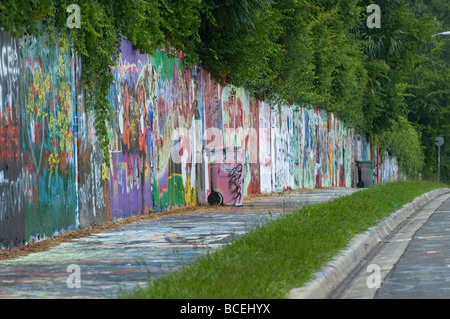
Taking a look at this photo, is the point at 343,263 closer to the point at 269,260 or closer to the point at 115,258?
the point at 269,260

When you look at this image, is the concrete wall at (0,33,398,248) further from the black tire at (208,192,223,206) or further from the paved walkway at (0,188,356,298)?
Result: the paved walkway at (0,188,356,298)

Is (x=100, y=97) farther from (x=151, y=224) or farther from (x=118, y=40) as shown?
(x=151, y=224)

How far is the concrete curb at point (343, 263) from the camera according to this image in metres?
6.93

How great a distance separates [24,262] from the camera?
8.99 metres

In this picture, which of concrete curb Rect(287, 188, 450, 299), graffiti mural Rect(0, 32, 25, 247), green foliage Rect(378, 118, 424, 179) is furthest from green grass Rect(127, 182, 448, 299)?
green foliage Rect(378, 118, 424, 179)

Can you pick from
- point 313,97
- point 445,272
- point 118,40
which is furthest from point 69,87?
point 313,97

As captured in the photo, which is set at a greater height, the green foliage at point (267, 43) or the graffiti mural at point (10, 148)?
the green foliage at point (267, 43)

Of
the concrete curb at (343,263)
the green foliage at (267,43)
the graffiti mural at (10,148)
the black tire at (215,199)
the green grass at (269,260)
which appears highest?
the green foliage at (267,43)

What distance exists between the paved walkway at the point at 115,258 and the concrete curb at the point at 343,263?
1293 millimetres

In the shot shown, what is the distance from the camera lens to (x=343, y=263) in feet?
29.1

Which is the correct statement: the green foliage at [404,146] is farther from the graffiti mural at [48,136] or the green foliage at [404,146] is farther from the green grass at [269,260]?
the graffiti mural at [48,136]

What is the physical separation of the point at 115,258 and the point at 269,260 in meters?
2.15

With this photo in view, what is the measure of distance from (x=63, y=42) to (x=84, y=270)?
4185 mm

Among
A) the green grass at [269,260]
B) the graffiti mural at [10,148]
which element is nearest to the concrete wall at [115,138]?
the graffiti mural at [10,148]
